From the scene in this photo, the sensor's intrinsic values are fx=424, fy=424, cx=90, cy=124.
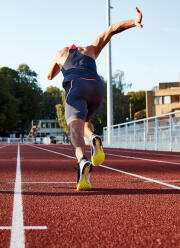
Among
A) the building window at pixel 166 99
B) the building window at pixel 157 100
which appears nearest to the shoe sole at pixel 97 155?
the building window at pixel 166 99

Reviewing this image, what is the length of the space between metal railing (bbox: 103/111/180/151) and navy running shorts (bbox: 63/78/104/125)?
972cm

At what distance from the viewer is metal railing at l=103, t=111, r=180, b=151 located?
51.6 ft

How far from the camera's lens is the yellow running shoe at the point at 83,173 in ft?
12.4

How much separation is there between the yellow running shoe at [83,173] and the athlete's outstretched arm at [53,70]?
118 cm

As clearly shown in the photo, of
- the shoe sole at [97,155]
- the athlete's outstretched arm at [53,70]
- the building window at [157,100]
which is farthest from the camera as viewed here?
the building window at [157,100]

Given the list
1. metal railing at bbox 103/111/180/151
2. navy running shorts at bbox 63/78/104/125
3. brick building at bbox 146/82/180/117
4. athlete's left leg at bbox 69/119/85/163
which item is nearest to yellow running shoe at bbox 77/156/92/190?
athlete's left leg at bbox 69/119/85/163

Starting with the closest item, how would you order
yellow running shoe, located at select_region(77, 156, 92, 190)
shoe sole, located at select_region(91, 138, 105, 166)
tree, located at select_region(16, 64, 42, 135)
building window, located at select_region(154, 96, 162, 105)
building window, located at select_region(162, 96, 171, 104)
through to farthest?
1. yellow running shoe, located at select_region(77, 156, 92, 190)
2. shoe sole, located at select_region(91, 138, 105, 166)
3. building window, located at select_region(162, 96, 171, 104)
4. building window, located at select_region(154, 96, 162, 105)
5. tree, located at select_region(16, 64, 42, 135)

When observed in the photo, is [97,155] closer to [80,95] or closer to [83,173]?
[83,173]

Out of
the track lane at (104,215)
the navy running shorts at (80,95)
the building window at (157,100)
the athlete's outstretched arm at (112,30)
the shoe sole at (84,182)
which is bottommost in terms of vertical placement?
the track lane at (104,215)

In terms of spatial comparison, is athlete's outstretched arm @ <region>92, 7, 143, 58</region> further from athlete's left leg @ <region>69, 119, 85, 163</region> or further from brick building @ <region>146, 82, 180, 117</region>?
brick building @ <region>146, 82, 180, 117</region>

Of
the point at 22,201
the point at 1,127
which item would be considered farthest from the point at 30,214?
the point at 1,127

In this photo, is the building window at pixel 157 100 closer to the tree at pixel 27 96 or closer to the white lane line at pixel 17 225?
the tree at pixel 27 96

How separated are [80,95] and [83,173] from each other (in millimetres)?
744

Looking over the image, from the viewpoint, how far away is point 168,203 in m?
3.29
